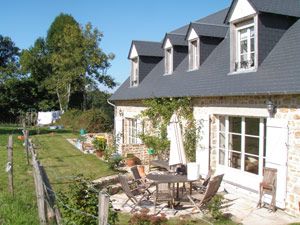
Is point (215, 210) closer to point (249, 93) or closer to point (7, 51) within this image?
point (249, 93)

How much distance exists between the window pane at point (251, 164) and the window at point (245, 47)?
2.46 meters

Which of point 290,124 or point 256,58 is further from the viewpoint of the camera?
point 256,58

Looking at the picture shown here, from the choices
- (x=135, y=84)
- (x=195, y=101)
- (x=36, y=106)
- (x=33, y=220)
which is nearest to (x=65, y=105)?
(x=36, y=106)

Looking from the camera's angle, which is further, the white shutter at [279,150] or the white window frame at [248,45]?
the white window frame at [248,45]

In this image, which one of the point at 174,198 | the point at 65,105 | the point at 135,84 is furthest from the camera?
the point at 65,105

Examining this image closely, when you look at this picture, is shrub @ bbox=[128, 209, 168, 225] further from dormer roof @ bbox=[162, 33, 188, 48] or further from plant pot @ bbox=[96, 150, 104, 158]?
dormer roof @ bbox=[162, 33, 188, 48]

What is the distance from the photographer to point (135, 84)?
1898 centimetres

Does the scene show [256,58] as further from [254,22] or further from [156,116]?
[156,116]

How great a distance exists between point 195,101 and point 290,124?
4155 mm

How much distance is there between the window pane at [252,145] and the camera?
969 centimetres

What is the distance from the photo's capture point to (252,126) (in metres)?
9.85

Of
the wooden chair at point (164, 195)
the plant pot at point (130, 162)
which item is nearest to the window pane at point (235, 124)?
the wooden chair at point (164, 195)

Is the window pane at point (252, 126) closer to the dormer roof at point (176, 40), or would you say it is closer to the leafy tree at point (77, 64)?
the dormer roof at point (176, 40)

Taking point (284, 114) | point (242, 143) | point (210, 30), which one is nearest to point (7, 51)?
point (210, 30)
